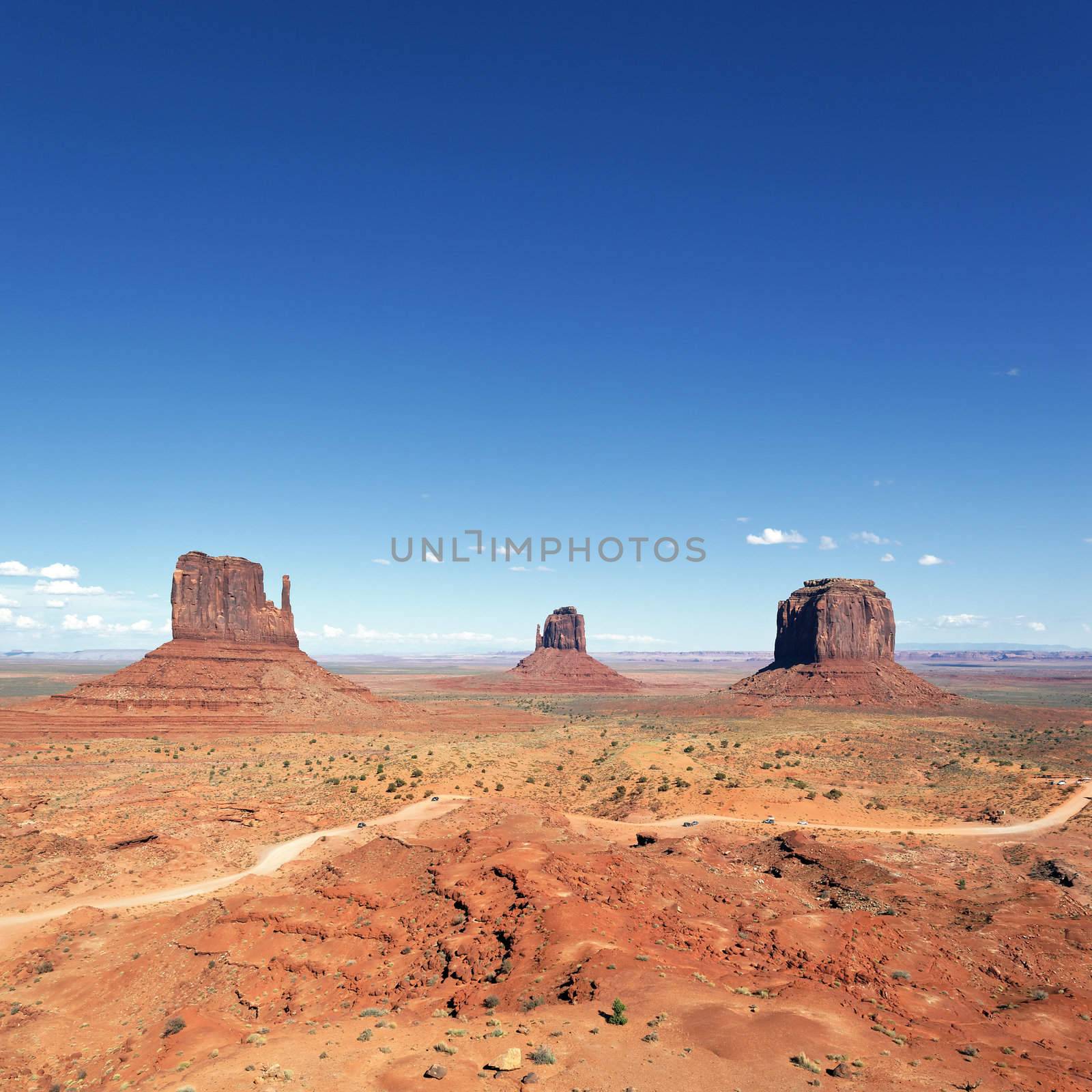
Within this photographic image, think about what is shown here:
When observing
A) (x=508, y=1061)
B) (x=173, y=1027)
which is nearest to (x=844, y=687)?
(x=508, y=1061)

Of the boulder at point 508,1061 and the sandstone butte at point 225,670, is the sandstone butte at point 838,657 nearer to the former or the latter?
the sandstone butte at point 225,670

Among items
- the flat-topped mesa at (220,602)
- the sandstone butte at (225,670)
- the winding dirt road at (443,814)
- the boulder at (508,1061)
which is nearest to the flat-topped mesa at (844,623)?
the sandstone butte at (225,670)

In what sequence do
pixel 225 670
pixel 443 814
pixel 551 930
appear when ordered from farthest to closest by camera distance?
pixel 225 670
pixel 443 814
pixel 551 930

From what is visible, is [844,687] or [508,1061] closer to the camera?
[508,1061]

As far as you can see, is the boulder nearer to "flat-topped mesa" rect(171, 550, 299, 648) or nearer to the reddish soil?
"flat-topped mesa" rect(171, 550, 299, 648)

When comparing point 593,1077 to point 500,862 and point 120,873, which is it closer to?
point 500,862

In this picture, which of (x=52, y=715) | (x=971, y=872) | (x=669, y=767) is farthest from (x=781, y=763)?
(x=52, y=715)

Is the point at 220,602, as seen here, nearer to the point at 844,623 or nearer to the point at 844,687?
the point at 844,687

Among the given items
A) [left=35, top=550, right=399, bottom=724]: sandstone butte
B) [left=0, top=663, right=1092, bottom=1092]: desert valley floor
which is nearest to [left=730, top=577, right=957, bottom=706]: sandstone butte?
[left=0, top=663, right=1092, bottom=1092]: desert valley floor
